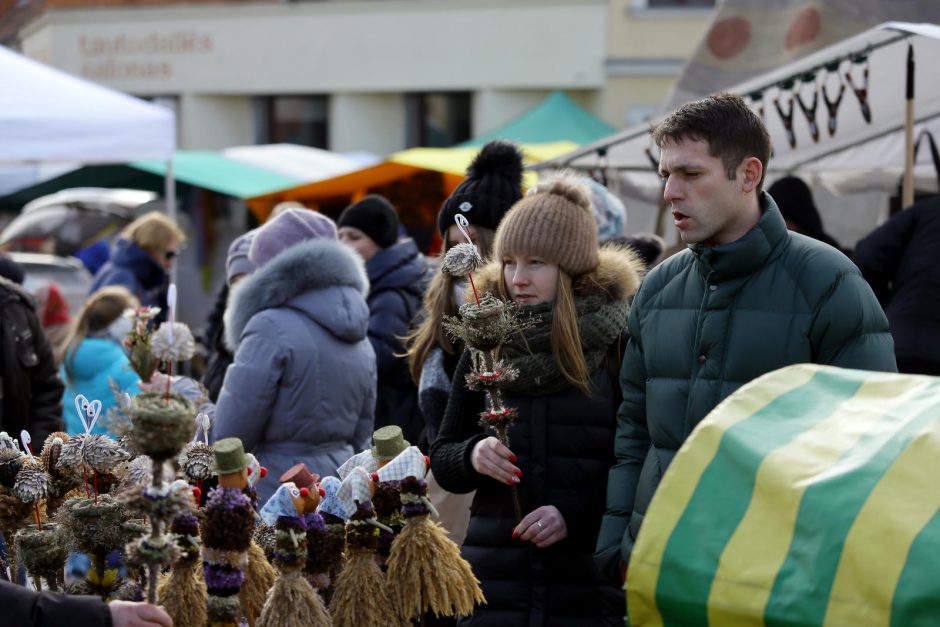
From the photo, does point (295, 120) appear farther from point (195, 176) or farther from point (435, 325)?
point (435, 325)

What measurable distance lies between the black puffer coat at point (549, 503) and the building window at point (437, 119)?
64.2 feet

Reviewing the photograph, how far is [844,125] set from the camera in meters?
7.51

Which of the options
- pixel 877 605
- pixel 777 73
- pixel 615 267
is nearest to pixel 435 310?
pixel 615 267

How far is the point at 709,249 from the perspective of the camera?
2.88 m

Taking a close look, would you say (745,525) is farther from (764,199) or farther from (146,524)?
(146,524)

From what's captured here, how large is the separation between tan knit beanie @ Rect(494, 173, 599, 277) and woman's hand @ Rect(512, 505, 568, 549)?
25.4 inches

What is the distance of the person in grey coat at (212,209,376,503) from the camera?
14.7 feet

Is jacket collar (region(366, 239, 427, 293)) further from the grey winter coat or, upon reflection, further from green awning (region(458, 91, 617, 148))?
green awning (region(458, 91, 617, 148))

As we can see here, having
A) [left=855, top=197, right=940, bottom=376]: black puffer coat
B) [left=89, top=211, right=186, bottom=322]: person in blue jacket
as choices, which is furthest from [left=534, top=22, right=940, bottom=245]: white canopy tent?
[left=89, top=211, right=186, bottom=322]: person in blue jacket

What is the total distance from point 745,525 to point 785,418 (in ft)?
0.74

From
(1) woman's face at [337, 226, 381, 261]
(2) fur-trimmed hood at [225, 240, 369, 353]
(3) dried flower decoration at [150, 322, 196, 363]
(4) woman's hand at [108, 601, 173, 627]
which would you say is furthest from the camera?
(1) woman's face at [337, 226, 381, 261]

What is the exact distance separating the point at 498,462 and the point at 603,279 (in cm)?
65

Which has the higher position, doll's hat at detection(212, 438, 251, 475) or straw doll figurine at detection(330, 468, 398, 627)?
doll's hat at detection(212, 438, 251, 475)

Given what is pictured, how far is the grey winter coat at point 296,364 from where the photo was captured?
448cm
